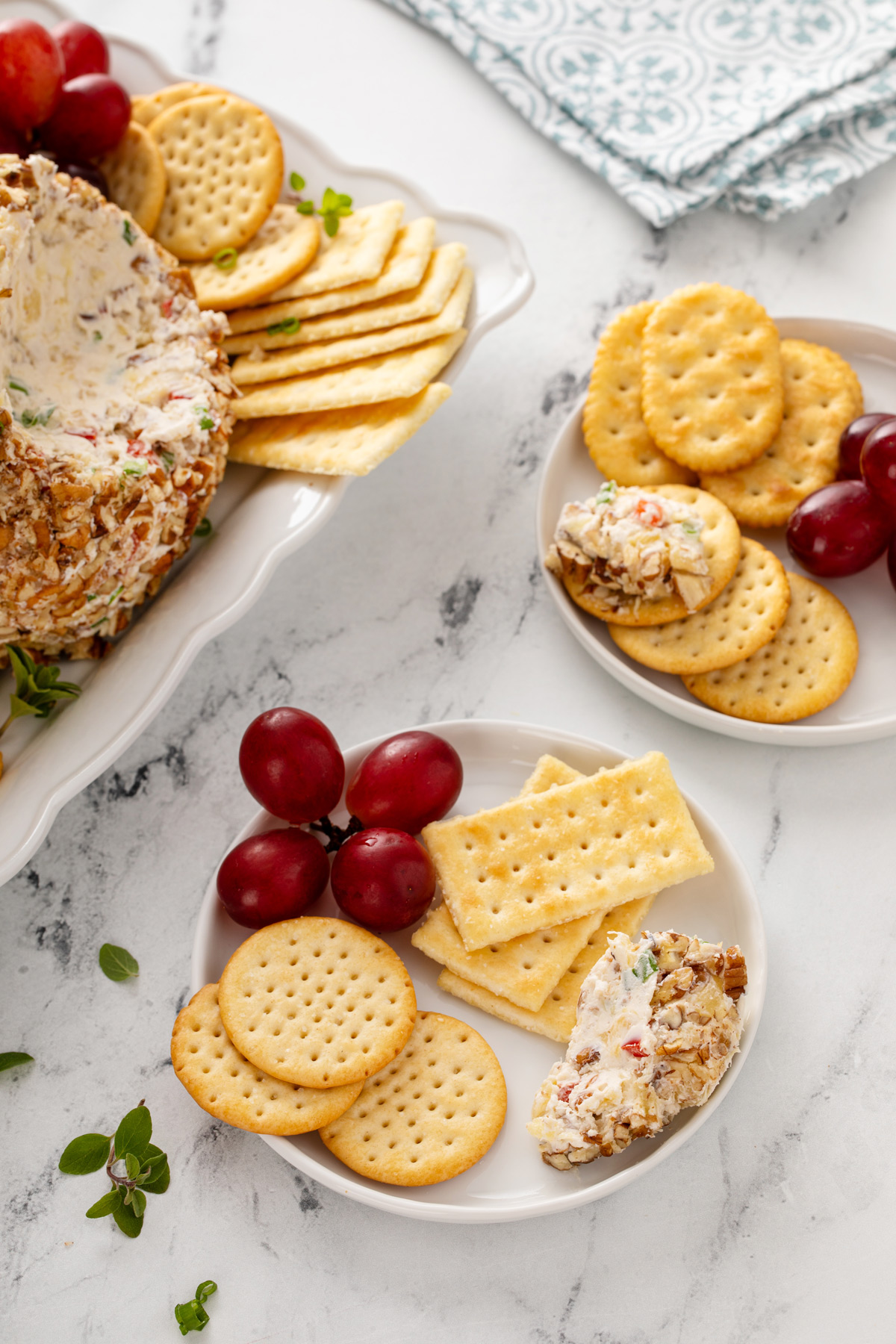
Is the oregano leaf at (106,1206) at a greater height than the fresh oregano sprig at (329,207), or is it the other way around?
the fresh oregano sprig at (329,207)

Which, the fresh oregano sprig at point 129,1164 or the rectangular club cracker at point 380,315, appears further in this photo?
the rectangular club cracker at point 380,315

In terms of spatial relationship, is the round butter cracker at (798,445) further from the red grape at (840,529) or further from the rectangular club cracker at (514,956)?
the rectangular club cracker at (514,956)

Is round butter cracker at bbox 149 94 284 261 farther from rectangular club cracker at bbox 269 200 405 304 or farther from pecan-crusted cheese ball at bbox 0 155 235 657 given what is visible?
pecan-crusted cheese ball at bbox 0 155 235 657

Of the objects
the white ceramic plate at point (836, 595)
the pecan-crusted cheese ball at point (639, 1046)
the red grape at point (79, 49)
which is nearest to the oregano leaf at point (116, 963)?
the pecan-crusted cheese ball at point (639, 1046)

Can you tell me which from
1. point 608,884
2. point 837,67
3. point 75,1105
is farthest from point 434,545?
point 837,67

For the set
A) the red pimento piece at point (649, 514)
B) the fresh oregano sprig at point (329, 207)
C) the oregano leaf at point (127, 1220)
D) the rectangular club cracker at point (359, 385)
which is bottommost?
the oregano leaf at point (127, 1220)

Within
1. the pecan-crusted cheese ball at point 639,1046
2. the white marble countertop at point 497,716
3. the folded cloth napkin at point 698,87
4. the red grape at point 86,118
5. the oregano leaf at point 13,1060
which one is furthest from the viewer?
the folded cloth napkin at point 698,87

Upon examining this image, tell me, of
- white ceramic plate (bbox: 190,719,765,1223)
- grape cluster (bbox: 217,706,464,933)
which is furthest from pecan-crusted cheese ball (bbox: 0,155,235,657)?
white ceramic plate (bbox: 190,719,765,1223)

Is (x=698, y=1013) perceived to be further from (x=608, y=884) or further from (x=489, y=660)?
(x=489, y=660)
